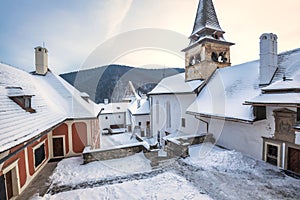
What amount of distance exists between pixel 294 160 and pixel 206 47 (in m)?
9.88

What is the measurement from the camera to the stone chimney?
11344mm

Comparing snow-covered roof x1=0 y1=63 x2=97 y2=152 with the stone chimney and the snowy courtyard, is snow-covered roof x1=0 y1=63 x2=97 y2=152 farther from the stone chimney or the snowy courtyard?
the stone chimney

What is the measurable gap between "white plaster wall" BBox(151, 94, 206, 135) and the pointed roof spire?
653cm

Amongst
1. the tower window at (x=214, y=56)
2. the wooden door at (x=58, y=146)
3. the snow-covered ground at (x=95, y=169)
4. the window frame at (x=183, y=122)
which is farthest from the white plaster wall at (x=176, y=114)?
the wooden door at (x=58, y=146)

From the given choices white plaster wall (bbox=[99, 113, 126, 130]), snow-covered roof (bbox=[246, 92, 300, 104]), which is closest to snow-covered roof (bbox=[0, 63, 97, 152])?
snow-covered roof (bbox=[246, 92, 300, 104])

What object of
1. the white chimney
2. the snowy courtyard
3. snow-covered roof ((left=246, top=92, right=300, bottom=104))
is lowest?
the snowy courtyard

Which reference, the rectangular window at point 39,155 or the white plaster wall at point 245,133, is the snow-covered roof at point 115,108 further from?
the white plaster wall at point 245,133

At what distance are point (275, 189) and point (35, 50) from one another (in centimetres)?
1613

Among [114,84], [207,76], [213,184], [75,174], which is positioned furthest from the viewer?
[114,84]

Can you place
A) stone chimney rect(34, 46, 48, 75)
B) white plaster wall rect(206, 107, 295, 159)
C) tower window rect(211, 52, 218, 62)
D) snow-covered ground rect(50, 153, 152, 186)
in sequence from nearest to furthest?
snow-covered ground rect(50, 153, 152, 186), white plaster wall rect(206, 107, 295, 159), stone chimney rect(34, 46, 48, 75), tower window rect(211, 52, 218, 62)

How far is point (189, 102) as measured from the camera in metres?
12.9

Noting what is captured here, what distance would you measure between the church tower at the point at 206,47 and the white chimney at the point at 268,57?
4639 millimetres

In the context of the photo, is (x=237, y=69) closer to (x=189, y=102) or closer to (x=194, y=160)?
(x=189, y=102)

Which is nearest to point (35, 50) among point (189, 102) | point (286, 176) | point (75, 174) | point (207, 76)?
point (75, 174)
